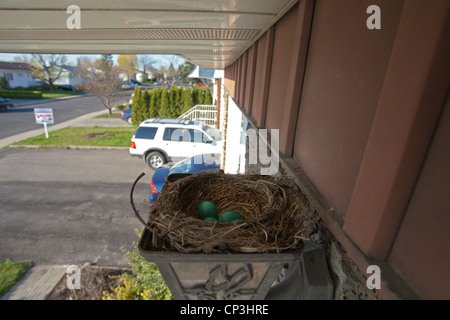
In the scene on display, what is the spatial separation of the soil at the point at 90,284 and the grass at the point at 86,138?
9.81m

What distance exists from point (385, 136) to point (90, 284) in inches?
226

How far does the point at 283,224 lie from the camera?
4.24ft

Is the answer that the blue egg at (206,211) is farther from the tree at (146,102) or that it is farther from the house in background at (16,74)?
the house in background at (16,74)

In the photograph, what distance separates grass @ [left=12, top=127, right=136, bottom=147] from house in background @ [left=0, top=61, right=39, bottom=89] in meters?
35.6

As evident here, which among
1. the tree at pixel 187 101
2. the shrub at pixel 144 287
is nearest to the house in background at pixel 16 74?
the tree at pixel 187 101

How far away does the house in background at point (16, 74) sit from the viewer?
42.1 meters

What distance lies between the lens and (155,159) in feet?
37.0

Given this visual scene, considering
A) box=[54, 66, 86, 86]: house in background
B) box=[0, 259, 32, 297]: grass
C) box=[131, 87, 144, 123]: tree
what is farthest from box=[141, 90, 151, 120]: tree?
box=[54, 66, 86, 86]: house in background

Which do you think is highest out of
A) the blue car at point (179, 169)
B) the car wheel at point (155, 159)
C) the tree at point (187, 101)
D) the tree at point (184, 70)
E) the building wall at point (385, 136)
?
the tree at point (184, 70)

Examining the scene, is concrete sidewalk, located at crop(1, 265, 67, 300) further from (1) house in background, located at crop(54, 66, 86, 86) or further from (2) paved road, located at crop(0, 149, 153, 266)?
(1) house in background, located at crop(54, 66, 86, 86)

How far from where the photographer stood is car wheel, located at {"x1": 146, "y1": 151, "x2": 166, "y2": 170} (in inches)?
440

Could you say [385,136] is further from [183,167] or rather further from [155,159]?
[155,159]

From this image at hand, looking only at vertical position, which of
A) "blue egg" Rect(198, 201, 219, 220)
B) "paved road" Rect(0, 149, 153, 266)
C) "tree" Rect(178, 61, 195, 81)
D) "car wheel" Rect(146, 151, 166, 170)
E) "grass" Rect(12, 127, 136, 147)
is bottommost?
"paved road" Rect(0, 149, 153, 266)

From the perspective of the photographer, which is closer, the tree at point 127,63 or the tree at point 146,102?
the tree at point 146,102
